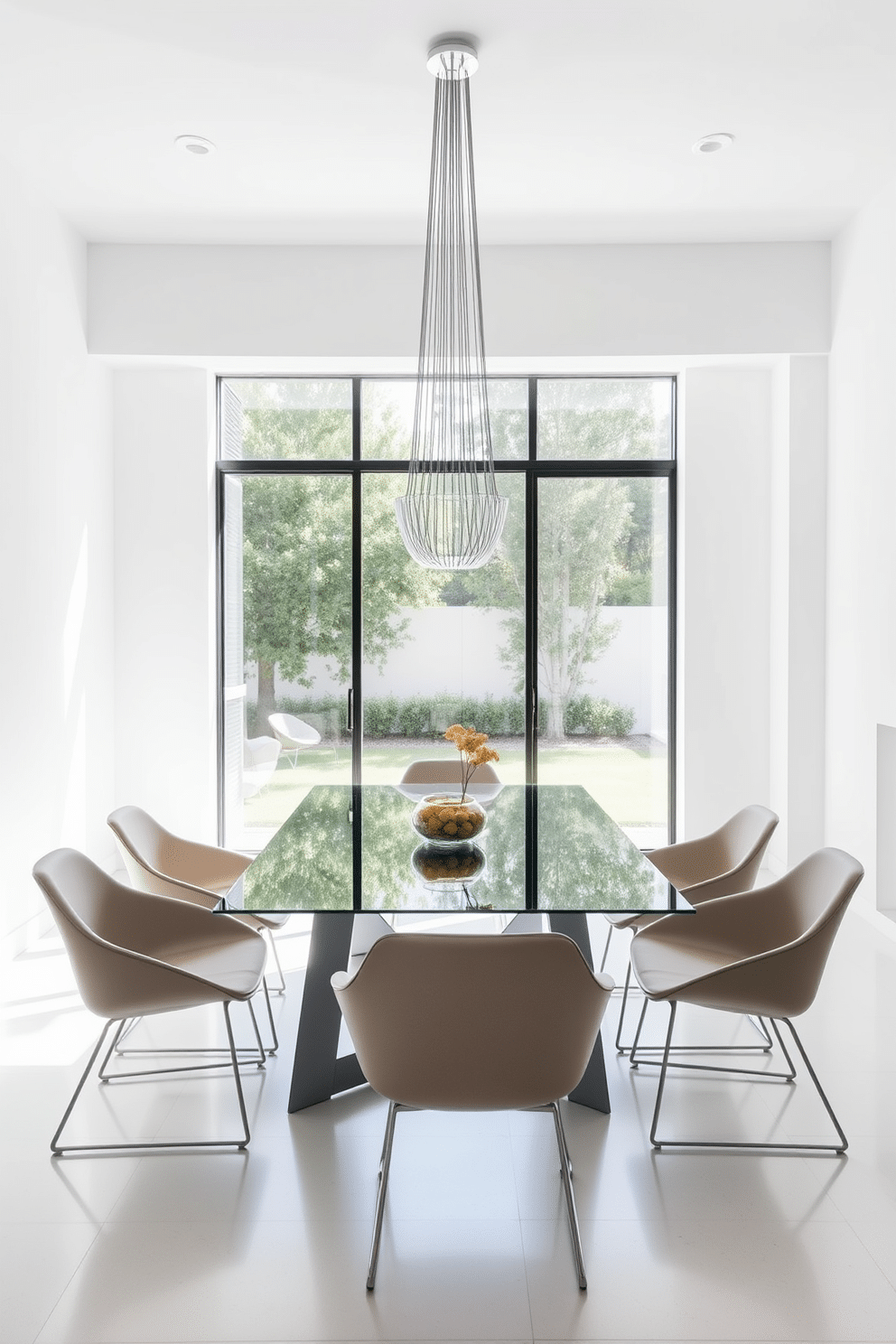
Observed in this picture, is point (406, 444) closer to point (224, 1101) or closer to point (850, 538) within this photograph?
point (850, 538)

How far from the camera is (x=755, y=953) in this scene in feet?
10.3

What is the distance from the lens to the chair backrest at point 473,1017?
2.07 m

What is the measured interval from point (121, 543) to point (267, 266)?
5.72 feet

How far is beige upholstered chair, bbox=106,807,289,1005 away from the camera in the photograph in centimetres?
346

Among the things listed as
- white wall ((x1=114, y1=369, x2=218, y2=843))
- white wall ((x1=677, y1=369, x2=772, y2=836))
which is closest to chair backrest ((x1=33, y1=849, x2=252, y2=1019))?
white wall ((x1=114, y1=369, x2=218, y2=843))

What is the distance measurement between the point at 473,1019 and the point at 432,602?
4059mm

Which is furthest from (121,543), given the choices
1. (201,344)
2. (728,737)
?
(728,737)

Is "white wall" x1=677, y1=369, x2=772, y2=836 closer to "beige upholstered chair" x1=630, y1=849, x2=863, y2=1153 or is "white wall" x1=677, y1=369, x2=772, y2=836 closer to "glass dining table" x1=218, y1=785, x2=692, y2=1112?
"glass dining table" x1=218, y1=785, x2=692, y2=1112

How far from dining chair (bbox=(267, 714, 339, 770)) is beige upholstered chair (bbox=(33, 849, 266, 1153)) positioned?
279cm

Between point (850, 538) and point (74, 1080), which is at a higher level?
point (850, 538)

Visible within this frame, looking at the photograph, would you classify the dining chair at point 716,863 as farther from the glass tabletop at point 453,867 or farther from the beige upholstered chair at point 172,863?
the beige upholstered chair at point 172,863

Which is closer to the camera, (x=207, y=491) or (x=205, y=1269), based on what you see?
(x=205, y=1269)

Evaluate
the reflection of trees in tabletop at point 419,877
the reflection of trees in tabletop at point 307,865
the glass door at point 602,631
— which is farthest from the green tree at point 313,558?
the reflection of trees in tabletop at point 307,865

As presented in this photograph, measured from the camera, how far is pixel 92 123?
4148 millimetres
